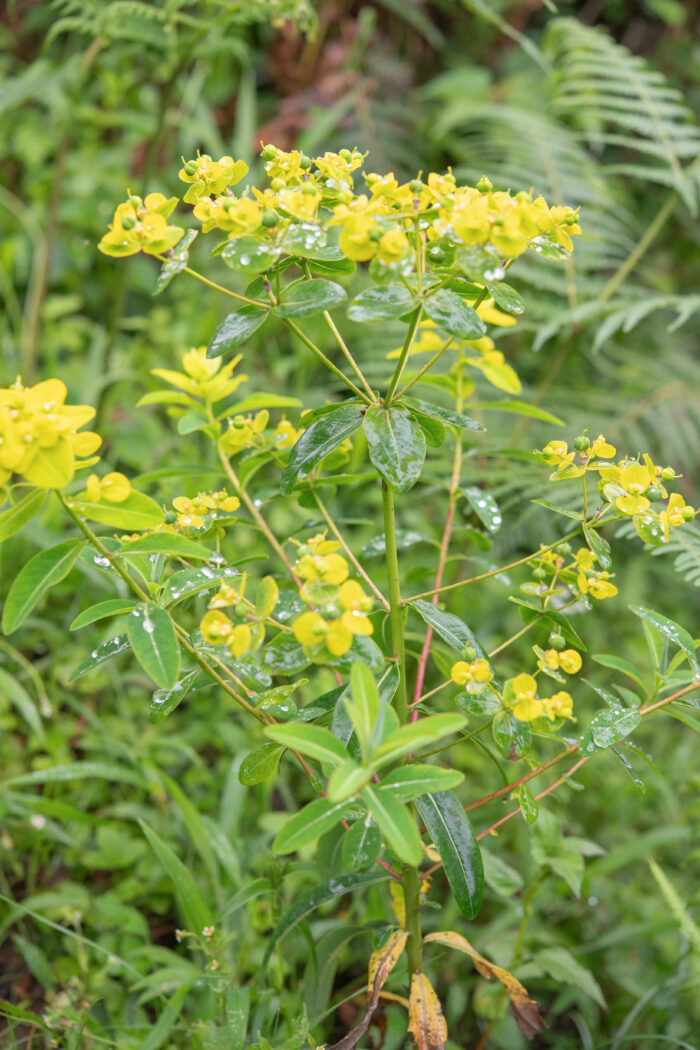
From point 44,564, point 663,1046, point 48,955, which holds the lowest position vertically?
point 48,955

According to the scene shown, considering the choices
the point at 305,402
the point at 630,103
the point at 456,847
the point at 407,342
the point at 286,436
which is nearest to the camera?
the point at 407,342

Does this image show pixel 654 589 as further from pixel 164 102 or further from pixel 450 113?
pixel 164 102

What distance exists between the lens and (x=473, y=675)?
79 cm

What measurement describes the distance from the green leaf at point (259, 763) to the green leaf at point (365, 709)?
194mm

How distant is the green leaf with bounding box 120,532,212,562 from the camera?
Answer: 74 centimetres

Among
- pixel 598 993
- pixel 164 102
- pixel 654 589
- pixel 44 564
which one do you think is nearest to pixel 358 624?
pixel 44 564

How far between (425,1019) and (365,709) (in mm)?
456

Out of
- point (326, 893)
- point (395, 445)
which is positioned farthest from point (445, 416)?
point (326, 893)

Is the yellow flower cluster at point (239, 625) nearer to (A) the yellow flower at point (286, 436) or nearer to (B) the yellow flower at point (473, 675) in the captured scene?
(B) the yellow flower at point (473, 675)

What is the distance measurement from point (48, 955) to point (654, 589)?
72.2 inches

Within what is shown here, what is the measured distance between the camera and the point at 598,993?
1.19 metres

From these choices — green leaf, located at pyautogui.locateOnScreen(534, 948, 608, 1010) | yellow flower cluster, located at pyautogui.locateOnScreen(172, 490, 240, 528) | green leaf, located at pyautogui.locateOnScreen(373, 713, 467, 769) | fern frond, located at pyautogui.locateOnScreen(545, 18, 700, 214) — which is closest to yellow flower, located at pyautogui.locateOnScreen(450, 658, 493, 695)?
green leaf, located at pyautogui.locateOnScreen(373, 713, 467, 769)

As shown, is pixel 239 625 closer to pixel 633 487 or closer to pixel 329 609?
pixel 329 609

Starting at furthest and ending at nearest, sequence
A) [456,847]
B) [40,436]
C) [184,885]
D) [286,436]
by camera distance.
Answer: [184,885] → [286,436] → [456,847] → [40,436]
